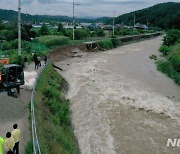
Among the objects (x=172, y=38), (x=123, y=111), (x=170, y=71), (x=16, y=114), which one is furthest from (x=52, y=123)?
(x=172, y=38)

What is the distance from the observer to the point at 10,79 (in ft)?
61.4

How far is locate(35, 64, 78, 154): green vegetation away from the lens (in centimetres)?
1284

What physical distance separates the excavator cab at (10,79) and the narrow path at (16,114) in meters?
0.43

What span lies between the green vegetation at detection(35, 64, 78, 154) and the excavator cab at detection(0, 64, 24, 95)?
1.35 meters

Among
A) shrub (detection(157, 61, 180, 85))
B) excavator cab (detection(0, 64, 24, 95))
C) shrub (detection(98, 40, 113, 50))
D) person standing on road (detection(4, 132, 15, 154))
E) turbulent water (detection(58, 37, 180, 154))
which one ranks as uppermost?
shrub (detection(98, 40, 113, 50))

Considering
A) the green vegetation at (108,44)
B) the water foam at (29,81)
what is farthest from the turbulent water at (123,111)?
the green vegetation at (108,44)

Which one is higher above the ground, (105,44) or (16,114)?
(105,44)

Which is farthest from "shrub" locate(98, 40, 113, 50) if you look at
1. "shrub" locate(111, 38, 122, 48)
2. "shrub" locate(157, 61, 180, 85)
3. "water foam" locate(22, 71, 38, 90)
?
"water foam" locate(22, 71, 38, 90)

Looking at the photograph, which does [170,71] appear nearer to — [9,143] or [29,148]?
[29,148]

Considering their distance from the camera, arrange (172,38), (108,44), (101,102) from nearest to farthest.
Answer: (101,102)
(108,44)
(172,38)

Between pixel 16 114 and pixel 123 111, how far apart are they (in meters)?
8.82

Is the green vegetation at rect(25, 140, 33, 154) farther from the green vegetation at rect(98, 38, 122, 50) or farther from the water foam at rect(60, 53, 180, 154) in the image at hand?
the green vegetation at rect(98, 38, 122, 50)

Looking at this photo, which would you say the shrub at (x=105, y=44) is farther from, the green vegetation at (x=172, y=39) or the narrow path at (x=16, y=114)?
the narrow path at (x=16, y=114)

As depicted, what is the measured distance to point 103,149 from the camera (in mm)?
15836
